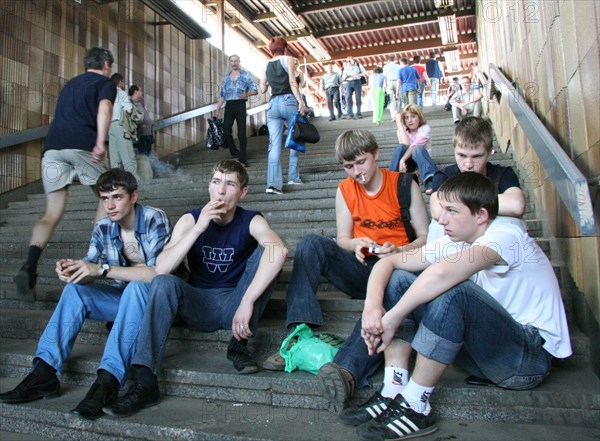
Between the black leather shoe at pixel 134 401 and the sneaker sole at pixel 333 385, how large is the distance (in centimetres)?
71

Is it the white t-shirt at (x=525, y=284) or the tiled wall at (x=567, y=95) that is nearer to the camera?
the white t-shirt at (x=525, y=284)

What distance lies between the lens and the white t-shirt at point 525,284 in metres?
1.84

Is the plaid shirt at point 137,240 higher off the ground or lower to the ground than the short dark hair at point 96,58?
lower

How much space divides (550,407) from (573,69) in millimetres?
1425

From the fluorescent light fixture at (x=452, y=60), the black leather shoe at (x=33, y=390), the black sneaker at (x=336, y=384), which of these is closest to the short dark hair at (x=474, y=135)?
the black sneaker at (x=336, y=384)

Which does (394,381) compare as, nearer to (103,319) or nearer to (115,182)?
(103,319)

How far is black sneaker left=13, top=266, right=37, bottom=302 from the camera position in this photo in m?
3.05

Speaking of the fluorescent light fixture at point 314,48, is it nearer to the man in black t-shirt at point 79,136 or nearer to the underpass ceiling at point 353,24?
the underpass ceiling at point 353,24

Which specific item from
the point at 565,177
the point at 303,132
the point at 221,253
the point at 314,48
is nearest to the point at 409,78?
the point at 303,132

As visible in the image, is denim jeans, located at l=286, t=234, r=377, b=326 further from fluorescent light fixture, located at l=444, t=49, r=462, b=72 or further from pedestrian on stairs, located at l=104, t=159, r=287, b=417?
fluorescent light fixture, located at l=444, t=49, r=462, b=72

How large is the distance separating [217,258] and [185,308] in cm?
32

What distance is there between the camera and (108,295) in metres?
2.48

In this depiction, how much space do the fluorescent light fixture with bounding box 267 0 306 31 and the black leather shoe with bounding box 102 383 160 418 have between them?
10558 mm

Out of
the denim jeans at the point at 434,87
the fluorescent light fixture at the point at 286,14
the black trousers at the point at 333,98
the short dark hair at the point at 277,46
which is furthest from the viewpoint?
the fluorescent light fixture at the point at 286,14
